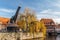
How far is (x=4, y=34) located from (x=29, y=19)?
1391 cm

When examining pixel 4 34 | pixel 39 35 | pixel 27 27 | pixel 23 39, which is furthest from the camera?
pixel 39 35

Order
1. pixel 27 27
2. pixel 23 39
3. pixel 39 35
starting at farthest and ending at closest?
pixel 39 35 < pixel 27 27 < pixel 23 39

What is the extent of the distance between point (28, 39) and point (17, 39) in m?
5.10

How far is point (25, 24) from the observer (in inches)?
1729

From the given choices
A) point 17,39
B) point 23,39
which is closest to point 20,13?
point 23,39

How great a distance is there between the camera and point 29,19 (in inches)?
1762

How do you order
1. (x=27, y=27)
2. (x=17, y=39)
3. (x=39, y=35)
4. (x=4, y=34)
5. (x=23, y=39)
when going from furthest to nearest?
(x=39, y=35)
(x=27, y=27)
(x=23, y=39)
(x=17, y=39)
(x=4, y=34)

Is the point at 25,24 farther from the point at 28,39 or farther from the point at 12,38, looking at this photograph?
the point at 12,38

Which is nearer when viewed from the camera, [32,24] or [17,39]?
[17,39]

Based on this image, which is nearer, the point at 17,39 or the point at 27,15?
the point at 17,39

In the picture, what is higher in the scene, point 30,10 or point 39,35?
point 30,10

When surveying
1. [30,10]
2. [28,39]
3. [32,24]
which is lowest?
[28,39]

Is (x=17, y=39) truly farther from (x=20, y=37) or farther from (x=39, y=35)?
(x=39, y=35)

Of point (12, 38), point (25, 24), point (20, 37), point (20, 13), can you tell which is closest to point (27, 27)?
point (25, 24)
